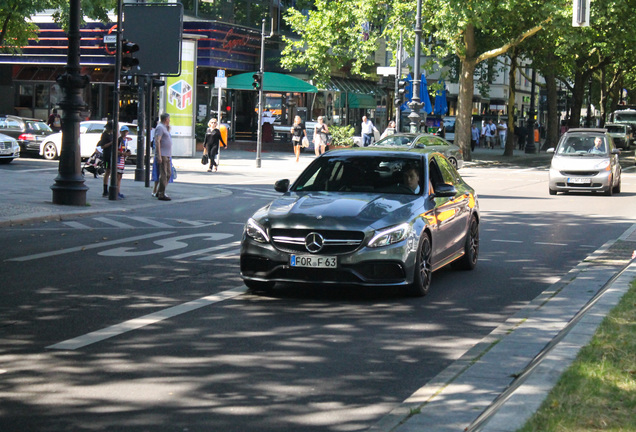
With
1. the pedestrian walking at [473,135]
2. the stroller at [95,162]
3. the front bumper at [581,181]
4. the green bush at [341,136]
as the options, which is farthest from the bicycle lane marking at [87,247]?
the pedestrian walking at [473,135]

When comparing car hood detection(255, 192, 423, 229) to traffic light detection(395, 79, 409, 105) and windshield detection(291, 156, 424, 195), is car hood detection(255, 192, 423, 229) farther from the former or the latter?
traffic light detection(395, 79, 409, 105)

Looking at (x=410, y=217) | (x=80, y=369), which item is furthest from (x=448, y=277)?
(x=80, y=369)

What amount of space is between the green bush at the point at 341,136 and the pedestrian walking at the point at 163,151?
76.5 ft

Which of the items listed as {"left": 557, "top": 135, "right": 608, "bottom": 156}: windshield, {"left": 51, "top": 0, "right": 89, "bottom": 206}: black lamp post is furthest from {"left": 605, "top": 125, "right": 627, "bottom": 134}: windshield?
{"left": 51, "top": 0, "right": 89, "bottom": 206}: black lamp post

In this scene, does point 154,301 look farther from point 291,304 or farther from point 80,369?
point 80,369

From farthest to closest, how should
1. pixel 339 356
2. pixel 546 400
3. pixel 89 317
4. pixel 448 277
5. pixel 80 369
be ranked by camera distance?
1. pixel 448 277
2. pixel 89 317
3. pixel 339 356
4. pixel 80 369
5. pixel 546 400

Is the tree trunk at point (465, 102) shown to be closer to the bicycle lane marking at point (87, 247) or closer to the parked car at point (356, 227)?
the bicycle lane marking at point (87, 247)

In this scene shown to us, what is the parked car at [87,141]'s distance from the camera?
34938 millimetres

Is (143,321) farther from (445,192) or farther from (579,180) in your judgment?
(579,180)

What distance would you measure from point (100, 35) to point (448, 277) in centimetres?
3751

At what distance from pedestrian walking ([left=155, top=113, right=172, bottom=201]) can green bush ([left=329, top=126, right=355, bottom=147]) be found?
76.5ft

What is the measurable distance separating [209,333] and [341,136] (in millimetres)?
37628

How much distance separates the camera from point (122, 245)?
46.2 ft

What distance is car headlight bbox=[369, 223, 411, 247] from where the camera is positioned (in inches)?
375
